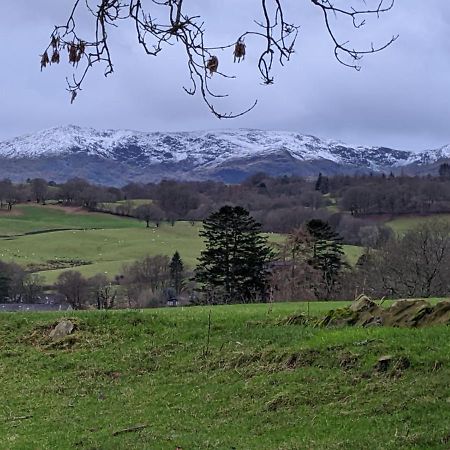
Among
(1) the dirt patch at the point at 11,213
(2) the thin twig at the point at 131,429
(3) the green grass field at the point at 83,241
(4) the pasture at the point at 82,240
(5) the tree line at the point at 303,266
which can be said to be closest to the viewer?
(2) the thin twig at the point at 131,429

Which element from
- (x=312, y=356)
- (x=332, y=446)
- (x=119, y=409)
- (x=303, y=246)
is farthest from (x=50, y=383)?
(x=303, y=246)

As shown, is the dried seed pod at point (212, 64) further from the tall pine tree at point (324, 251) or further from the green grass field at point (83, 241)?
the green grass field at point (83, 241)

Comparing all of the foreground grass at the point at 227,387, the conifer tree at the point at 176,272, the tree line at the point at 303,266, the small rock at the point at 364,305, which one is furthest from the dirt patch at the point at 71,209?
the small rock at the point at 364,305

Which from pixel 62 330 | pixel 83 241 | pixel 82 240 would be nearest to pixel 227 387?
pixel 62 330

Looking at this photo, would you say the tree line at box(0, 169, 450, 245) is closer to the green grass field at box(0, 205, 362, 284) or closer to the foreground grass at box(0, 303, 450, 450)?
the green grass field at box(0, 205, 362, 284)

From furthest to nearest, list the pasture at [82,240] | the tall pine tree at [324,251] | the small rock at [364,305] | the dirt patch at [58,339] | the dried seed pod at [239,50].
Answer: the pasture at [82,240]
the tall pine tree at [324,251]
the dirt patch at [58,339]
the small rock at [364,305]
the dried seed pod at [239,50]

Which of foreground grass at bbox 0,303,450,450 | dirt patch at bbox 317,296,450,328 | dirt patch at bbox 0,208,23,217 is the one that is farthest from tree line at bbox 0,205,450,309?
dirt patch at bbox 0,208,23,217

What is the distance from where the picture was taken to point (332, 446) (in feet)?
25.7

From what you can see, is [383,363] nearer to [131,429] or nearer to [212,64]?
[131,429]

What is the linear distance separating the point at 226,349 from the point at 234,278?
116ft

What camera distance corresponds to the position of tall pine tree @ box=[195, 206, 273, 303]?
48.7m

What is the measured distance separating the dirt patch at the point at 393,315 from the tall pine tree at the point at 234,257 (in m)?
33.3

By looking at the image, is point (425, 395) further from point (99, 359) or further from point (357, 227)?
point (357, 227)

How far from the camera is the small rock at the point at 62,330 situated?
16545 millimetres
